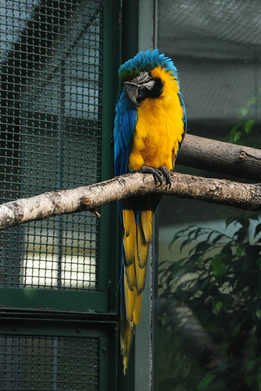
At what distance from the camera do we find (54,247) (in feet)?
6.75

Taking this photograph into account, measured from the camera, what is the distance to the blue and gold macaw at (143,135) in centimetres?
181

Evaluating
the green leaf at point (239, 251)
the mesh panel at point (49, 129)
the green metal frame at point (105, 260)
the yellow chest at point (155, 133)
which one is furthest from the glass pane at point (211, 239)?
the yellow chest at point (155, 133)

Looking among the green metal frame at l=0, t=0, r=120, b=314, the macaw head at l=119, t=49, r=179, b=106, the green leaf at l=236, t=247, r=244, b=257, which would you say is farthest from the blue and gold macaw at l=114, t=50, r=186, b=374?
the green leaf at l=236, t=247, r=244, b=257

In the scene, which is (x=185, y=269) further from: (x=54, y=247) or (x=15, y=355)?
(x=15, y=355)

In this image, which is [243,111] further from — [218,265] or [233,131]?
[218,265]

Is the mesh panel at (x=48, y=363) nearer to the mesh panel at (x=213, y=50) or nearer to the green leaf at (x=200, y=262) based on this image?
the green leaf at (x=200, y=262)

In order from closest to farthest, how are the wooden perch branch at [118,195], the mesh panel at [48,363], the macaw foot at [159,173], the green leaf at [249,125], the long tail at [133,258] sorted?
the wooden perch branch at [118,195], the macaw foot at [159,173], the long tail at [133,258], the mesh panel at [48,363], the green leaf at [249,125]

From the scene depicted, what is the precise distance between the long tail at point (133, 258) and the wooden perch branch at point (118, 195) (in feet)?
0.79

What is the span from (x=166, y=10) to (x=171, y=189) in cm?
97

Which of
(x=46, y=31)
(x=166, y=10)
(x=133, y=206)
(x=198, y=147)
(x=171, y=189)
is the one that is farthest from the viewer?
(x=166, y=10)

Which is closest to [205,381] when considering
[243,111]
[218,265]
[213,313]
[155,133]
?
[213,313]

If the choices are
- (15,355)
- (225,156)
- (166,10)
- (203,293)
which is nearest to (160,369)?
(203,293)

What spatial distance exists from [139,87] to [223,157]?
0.36 meters

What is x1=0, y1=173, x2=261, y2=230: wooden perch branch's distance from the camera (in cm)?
117
